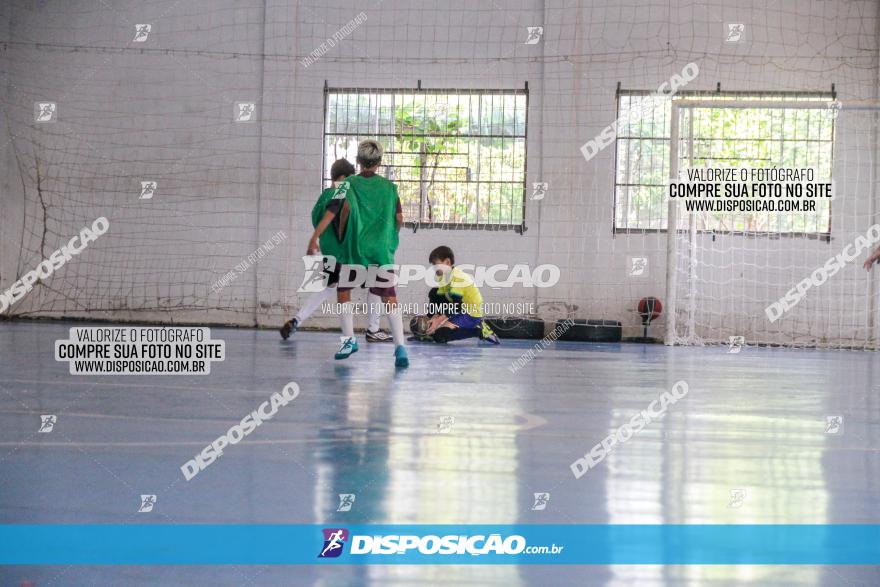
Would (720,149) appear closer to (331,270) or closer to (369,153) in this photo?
(331,270)

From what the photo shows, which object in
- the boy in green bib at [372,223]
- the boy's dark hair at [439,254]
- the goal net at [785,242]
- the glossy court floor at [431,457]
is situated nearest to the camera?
the glossy court floor at [431,457]

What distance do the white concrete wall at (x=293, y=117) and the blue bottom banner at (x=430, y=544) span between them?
30.6 feet

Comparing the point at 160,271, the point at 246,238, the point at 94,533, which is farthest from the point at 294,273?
the point at 94,533

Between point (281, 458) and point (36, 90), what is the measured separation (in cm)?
1053

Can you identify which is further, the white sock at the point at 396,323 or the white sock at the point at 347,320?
the white sock at the point at 347,320

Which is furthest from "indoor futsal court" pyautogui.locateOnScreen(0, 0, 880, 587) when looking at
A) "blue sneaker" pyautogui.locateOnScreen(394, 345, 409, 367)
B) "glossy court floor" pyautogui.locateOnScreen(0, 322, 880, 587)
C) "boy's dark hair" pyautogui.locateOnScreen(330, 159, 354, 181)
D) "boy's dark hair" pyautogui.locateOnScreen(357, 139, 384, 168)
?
"glossy court floor" pyautogui.locateOnScreen(0, 322, 880, 587)

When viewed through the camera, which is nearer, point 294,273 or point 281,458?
point 281,458

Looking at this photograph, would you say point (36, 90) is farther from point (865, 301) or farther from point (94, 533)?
point (94, 533)

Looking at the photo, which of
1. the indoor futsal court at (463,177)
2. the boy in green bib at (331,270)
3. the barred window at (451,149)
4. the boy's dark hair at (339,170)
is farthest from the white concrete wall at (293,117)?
the boy's dark hair at (339,170)

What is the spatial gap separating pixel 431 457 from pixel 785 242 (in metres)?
9.13

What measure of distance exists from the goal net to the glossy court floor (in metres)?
4.50

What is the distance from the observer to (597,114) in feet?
39.5

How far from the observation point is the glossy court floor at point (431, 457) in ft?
8.32

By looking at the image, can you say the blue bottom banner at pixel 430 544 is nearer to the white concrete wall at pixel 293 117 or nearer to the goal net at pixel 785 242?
the goal net at pixel 785 242
